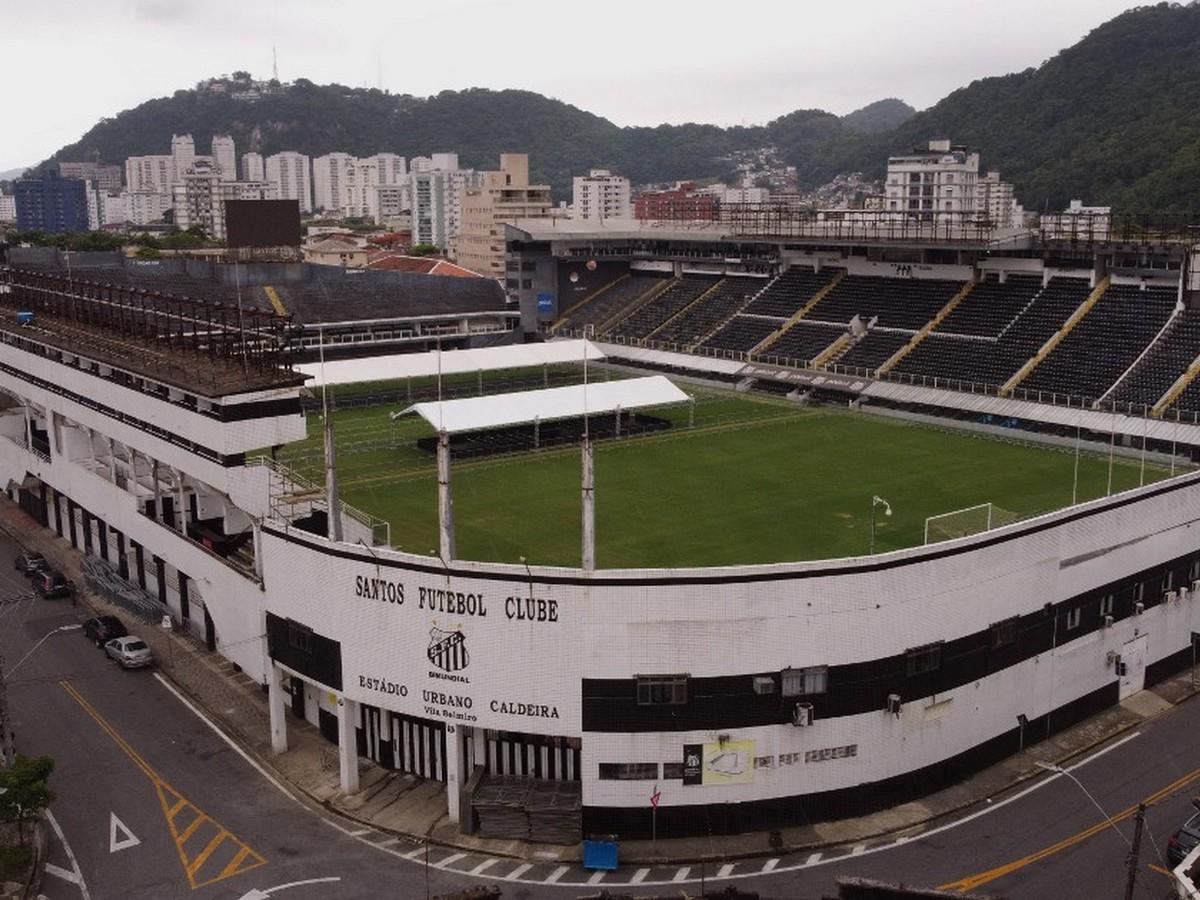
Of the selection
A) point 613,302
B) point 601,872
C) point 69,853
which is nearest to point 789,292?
point 613,302

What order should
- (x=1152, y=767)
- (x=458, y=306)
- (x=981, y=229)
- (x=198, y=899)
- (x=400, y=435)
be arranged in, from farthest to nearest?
(x=458, y=306), (x=981, y=229), (x=400, y=435), (x=1152, y=767), (x=198, y=899)

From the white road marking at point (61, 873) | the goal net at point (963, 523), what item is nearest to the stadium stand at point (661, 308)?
the goal net at point (963, 523)

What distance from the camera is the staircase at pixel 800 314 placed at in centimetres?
6819

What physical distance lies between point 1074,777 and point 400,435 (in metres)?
34.0

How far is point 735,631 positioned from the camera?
87.5 feet

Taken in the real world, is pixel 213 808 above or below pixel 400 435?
below

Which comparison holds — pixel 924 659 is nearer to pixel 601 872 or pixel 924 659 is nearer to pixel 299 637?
pixel 601 872

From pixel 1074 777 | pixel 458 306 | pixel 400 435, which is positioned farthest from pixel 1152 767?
pixel 458 306

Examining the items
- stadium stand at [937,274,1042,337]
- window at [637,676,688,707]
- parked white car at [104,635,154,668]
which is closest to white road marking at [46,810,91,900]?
parked white car at [104,635,154,668]

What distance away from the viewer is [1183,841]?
2578cm

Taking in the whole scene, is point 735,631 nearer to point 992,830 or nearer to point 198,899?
point 992,830

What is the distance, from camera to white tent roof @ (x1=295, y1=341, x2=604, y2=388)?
58.6 metres

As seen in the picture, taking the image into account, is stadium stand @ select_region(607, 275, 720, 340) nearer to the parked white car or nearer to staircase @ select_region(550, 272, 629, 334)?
staircase @ select_region(550, 272, 629, 334)

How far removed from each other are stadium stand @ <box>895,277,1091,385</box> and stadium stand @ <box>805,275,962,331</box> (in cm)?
314
